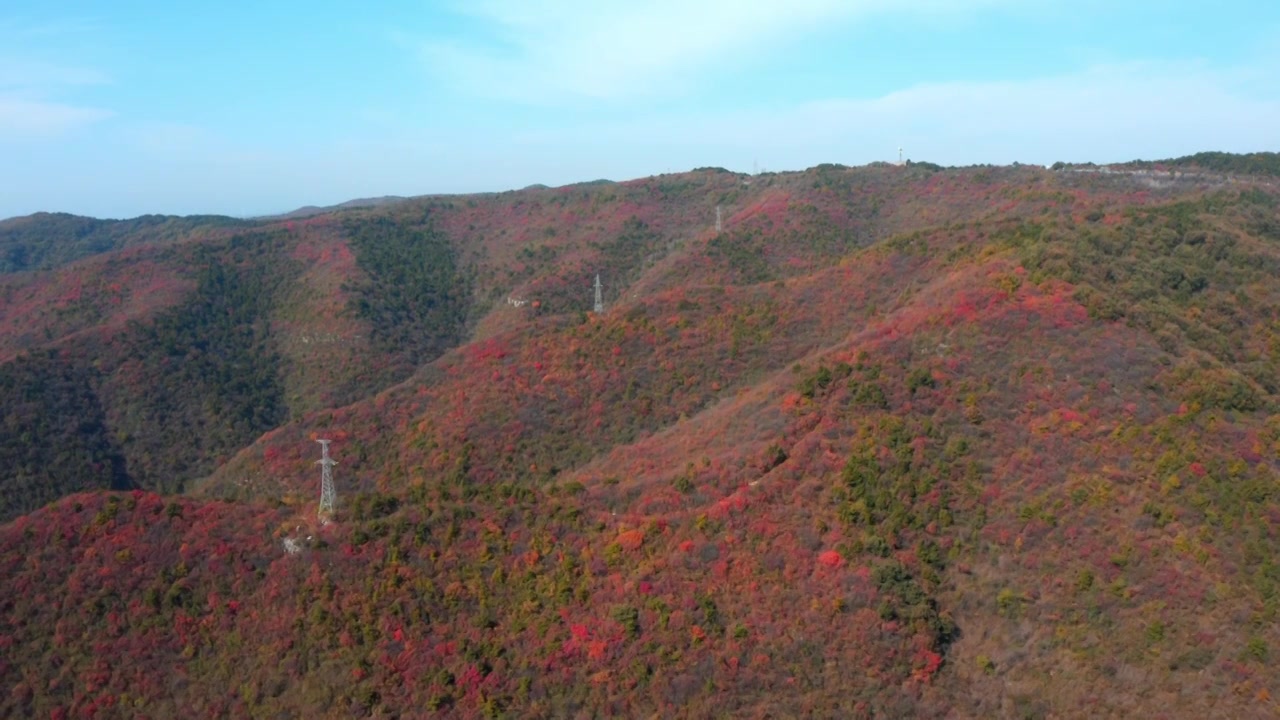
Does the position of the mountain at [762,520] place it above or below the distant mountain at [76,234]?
below

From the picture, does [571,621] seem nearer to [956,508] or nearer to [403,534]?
[403,534]

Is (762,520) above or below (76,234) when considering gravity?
below

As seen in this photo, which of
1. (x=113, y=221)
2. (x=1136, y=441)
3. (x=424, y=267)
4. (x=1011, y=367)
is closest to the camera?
(x=1136, y=441)

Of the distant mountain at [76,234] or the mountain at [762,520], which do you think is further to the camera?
the distant mountain at [76,234]

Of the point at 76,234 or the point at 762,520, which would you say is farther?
the point at 76,234

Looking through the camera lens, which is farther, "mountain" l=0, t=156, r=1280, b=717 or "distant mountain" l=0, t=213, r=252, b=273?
"distant mountain" l=0, t=213, r=252, b=273

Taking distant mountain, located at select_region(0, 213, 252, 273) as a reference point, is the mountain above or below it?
below

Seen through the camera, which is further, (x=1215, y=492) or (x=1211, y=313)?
(x=1211, y=313)

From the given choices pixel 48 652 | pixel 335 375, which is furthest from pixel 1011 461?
pixel 335 375
